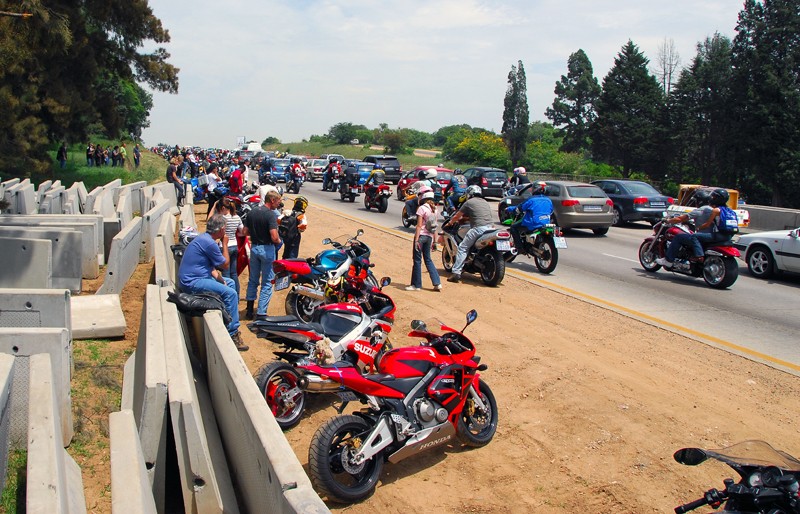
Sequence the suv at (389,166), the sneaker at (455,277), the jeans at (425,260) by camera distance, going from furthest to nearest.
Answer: the suv at (389,166)
the sneaker at (455,277)
the jeans at (425,260)

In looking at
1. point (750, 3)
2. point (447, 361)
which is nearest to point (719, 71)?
point (750, 3)

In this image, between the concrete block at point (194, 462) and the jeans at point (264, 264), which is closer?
the concrete block at point (194, 462)

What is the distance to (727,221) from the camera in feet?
39.2

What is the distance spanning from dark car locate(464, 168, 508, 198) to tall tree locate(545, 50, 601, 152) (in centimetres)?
5190

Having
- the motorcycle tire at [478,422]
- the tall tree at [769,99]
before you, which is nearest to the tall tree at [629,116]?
the tall tree at [769,99]

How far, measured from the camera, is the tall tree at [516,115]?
79.6m

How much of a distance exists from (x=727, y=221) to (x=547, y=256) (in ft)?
10.4

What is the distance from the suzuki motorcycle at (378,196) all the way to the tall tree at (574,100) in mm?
60490

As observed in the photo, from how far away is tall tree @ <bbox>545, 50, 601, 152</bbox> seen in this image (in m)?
81.5

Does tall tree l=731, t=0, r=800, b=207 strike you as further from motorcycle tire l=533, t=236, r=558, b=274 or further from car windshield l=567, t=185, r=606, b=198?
motorcycle tire l=533, t=236, r=558, b=274

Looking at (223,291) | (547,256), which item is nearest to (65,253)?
(223,291)

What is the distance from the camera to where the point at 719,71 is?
50.0 metres

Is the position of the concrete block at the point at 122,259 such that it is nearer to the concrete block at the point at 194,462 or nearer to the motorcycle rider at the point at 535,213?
the concrete block at the point at 194,462

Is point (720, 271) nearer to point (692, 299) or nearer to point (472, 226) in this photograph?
point (692, 299)
